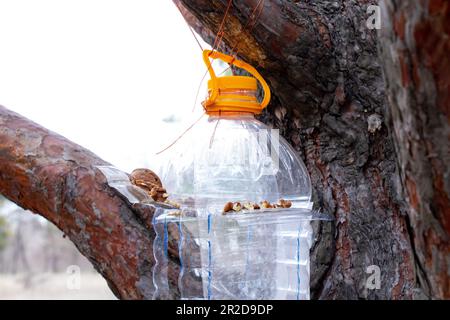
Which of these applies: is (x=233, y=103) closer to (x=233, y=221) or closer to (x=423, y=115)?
(x=233, y=221)

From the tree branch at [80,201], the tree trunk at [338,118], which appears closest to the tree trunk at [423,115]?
the tree trunk at [338,118]

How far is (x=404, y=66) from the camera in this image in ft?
1.86

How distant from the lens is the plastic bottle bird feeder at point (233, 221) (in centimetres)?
91

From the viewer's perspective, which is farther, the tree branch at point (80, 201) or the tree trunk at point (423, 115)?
the tree branch at point (80, 201)

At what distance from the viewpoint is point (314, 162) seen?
1.04 metres

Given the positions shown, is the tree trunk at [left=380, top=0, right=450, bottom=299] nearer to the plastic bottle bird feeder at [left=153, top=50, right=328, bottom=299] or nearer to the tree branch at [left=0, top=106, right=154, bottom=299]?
the plastic bottle bird feeder at [left=153, top=50, right=328, bottom=299]

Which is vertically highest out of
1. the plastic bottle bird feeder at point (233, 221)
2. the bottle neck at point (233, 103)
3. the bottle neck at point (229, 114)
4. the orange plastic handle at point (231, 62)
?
the orange plastic handle at point (231, 62)

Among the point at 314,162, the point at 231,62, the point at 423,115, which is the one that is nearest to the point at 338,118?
the point at 314,162

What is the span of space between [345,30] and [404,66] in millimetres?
444

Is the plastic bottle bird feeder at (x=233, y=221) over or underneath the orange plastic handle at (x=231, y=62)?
underneath

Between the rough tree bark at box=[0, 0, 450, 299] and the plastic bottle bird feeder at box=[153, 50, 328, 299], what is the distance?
0.04 m

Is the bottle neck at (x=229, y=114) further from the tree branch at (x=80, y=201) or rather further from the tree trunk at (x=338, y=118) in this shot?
the tree branch at (x=80, y=201)

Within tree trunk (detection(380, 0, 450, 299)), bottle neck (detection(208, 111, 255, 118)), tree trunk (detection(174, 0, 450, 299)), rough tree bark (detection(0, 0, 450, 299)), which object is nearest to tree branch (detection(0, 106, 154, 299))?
rough tree bark (detection(0, 0, 450, 299))

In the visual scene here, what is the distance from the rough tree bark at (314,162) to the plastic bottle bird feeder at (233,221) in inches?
1.8
